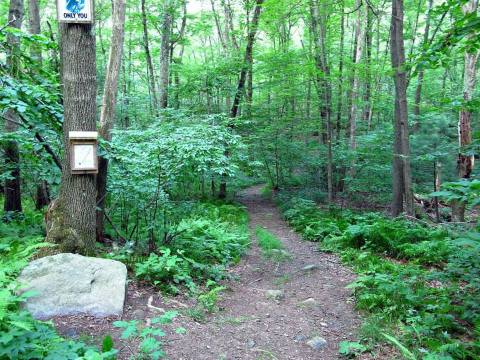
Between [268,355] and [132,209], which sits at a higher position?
[132,209]

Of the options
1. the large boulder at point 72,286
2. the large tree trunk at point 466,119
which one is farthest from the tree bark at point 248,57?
the large boulder at point 72,286

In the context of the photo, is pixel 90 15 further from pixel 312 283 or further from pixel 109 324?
pixel 312 283

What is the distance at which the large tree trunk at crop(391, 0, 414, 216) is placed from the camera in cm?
877

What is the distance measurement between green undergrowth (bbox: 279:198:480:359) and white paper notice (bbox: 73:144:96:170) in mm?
3730

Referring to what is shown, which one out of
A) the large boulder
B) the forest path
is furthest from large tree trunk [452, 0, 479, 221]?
the large boulder

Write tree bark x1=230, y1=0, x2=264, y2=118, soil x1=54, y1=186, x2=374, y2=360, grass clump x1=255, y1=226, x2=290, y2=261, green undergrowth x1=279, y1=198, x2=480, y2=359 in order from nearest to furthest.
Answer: soil x1=54, y1=186, x2=374, y2=360, green undergrowth x1=279, y1=198, x2=480, y2=359, grass clump x1=255, y1=226, x2=290, y2=261, tree bark x1=230, y1=0, x2=264, y2=118

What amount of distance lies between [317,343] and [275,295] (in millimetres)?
1577

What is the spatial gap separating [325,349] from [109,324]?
2440 mm

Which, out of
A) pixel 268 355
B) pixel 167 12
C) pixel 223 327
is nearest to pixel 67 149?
pixel 223 327

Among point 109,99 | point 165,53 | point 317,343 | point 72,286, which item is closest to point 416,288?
point 317,343

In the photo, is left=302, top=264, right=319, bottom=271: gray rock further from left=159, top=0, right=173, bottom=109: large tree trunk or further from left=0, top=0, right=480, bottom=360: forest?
left=159, top=0, right=173, bottom=109: large tree trunk

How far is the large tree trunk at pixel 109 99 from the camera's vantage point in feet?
19.6

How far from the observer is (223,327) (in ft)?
14.5

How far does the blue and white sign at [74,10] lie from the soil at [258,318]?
11.4ft
